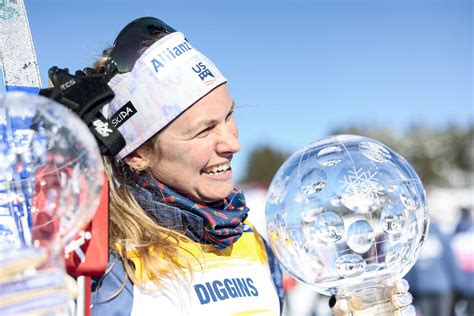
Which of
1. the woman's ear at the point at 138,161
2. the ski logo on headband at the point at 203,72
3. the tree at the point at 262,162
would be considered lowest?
the tree at the point at 262,162

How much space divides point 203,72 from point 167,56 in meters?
0.14

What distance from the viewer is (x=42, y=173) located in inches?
53.3

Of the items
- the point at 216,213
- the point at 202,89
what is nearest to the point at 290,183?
the point at 216,213

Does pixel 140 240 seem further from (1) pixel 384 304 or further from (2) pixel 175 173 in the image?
(1) pixel 384 304

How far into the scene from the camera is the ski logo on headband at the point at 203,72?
2146 mm

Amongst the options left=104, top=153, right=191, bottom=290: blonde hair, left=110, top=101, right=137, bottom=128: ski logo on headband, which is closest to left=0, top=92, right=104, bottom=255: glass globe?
left=104, top=153, right=191, bottom=290: blonde hair

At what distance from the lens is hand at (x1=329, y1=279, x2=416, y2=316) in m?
1.88

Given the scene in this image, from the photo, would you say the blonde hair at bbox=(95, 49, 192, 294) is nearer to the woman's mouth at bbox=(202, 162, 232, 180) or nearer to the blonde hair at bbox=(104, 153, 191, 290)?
the blonde hair at bbox=(104, 153, 191, 290)

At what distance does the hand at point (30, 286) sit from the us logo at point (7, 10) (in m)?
0.86

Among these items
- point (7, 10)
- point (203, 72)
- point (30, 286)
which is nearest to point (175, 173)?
point (203, 72)

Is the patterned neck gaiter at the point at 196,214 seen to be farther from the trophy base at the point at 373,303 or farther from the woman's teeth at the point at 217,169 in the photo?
the trophy base at the point at 373,303

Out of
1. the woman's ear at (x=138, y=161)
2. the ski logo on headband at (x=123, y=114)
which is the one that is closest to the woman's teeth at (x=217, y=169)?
the woman's ear at (x=138, y=161)

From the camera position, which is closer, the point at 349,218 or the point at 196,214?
the point at 349,218

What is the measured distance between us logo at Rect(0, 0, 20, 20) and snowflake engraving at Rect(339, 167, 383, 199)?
3.69 ft
